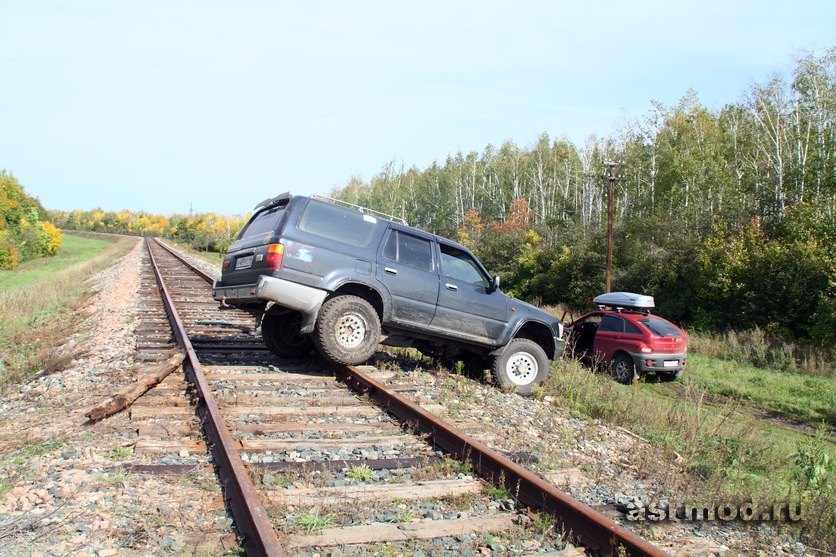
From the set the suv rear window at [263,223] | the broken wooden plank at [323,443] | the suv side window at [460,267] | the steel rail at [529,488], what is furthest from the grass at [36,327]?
the steel rail at [529,488]

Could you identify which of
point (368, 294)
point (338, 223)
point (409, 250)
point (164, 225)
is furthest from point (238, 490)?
point (164, 225)

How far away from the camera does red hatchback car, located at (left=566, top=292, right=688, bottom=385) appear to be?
16.8 metres

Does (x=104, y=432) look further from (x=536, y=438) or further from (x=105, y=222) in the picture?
(x=105, y=222)

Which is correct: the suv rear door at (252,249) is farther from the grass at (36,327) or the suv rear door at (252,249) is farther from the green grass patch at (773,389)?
the green grass patch at (773,389)

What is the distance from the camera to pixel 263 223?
902 centimetres

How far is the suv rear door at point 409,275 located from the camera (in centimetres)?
886

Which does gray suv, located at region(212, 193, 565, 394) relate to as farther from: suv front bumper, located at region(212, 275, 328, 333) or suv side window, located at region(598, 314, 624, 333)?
suv side window, located at region(598, 314, 624, 333)

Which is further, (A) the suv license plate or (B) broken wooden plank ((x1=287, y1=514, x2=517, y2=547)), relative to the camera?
(A) the suv license plate

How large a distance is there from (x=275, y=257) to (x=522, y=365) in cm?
398

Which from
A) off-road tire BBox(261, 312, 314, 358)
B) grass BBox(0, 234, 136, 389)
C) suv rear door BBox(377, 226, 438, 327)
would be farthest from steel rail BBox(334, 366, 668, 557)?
grass BBox(0, 234, 136, 389)

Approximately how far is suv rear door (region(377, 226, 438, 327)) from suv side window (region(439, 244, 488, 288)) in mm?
257

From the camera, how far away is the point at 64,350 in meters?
10.8

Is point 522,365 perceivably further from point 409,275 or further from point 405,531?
point 405,531

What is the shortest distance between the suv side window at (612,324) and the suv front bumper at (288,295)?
11.1 m
